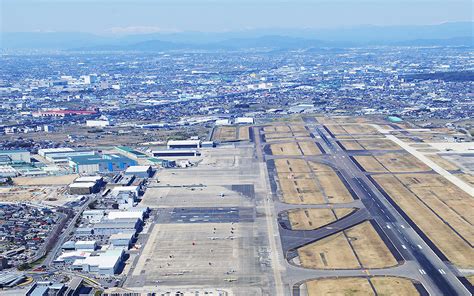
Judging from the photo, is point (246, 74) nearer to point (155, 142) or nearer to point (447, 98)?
point (447, 98)

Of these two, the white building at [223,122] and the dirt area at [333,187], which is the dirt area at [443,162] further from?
the white building at [223,122]

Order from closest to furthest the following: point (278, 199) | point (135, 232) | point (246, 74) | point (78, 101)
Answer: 1. point (135, 232)
2. point (278, 199)
3. point (78, 101)
4. point (246, 74)

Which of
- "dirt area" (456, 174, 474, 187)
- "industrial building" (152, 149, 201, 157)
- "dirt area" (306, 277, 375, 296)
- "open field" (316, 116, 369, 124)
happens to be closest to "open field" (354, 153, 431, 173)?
"dirt area" (456, 174, 474, 187)

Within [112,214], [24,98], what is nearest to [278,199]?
[112,214]

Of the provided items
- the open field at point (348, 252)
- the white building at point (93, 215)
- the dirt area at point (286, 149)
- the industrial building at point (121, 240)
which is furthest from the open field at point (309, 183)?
the white building at point (93, 215)

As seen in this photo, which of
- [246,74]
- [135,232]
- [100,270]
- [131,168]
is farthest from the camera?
[246,74]
